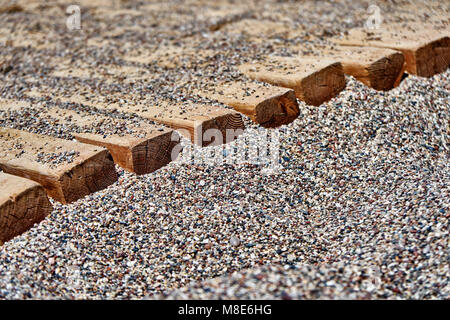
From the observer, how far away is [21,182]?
266 cm

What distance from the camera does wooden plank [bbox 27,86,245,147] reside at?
3082mm

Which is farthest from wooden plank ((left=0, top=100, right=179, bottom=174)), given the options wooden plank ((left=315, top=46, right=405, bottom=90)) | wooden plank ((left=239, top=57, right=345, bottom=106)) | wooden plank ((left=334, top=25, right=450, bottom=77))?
wooden plank ((left=334, top=25, right=450, bottom=77))

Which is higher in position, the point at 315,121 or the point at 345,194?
the point at 315,121

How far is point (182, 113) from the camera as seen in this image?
321 centimetres

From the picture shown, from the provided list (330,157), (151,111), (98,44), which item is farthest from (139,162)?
(98,44)

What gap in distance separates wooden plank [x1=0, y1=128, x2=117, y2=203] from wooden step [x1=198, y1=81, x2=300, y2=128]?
87 cm

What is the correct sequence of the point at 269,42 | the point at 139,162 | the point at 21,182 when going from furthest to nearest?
the point at 269,42 < the point at 139,162 < the point at 21,182

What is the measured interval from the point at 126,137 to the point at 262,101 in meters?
0.83

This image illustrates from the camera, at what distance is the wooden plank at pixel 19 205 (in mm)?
2523

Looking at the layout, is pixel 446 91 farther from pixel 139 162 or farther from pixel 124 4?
pixel 124 4

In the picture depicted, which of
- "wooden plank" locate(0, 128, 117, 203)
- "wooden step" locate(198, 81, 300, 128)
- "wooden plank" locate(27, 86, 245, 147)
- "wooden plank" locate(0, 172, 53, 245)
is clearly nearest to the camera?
"wooden plank" locate(0, 172, 53, 245)

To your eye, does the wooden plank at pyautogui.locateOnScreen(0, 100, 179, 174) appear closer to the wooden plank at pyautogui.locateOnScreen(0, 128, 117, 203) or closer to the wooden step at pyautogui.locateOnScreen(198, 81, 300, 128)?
the wooden plank at pyautogui.locateOnScreen(0, 128, 117, 203)

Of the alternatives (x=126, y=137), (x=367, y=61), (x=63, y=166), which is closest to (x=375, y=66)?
(x=367, y=61)
